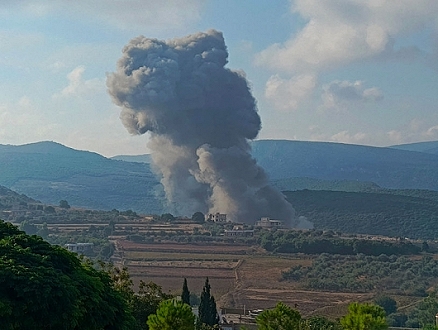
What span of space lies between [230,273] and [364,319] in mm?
36772

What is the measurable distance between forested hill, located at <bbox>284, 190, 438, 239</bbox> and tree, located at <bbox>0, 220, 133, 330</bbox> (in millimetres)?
71818

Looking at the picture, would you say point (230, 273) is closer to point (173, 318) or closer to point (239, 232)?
point (239, 232)

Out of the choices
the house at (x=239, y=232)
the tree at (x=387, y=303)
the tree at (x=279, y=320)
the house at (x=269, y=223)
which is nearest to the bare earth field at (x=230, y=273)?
the tree at (x=387, y=303)

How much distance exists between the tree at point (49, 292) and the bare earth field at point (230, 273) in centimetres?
2808

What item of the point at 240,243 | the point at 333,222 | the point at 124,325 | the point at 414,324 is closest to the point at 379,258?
the point at 240,243

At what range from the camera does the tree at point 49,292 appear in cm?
1653

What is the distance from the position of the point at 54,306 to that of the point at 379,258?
49.9 metres

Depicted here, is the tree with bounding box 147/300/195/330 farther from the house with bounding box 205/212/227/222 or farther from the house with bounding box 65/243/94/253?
the house with bounding box 205/212/227/222

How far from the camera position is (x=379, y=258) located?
2512 inches

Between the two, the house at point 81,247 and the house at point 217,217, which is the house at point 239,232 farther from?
the house at point 81,247

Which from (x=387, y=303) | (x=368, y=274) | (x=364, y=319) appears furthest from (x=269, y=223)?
(x=364, y=319)

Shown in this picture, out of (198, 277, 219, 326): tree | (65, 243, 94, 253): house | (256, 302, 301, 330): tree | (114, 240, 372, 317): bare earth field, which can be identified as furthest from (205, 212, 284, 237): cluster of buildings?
(256, 302, 301, 330): tree

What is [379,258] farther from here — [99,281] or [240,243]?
[99,281]

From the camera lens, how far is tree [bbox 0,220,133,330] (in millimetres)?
16531
